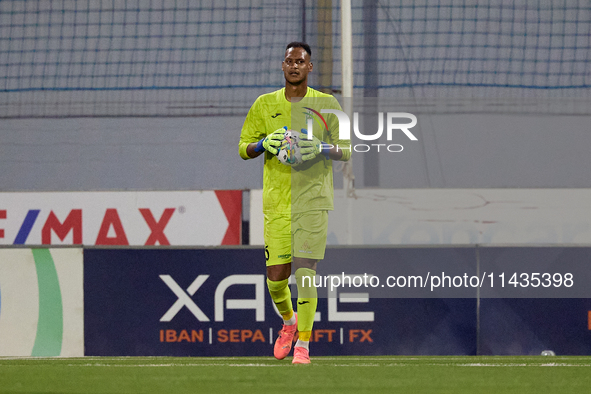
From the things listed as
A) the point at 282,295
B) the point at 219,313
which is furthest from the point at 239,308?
the point at 282,295

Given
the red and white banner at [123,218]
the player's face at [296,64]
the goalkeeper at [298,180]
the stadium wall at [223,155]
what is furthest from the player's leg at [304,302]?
the stadium wall at [223,155]

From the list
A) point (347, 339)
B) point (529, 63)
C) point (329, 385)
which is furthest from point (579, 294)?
point (529, 63)

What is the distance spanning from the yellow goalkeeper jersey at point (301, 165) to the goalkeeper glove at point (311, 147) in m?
0.06

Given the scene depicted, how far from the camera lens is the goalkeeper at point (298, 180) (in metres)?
4.01

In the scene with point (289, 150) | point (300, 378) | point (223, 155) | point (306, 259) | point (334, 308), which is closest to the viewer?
point (300, 378)

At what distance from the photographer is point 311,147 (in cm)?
395

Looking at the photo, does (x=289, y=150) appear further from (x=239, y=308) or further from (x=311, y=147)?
(x=239, y=308)

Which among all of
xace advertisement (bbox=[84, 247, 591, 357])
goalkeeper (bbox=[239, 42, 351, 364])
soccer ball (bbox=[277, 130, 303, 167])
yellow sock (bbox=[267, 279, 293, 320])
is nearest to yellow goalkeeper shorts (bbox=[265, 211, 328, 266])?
goalkeeper (bbox=[239, 42, 351, 364])

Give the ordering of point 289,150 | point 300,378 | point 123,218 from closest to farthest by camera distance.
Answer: point 300,378
point 289,150
point 123,218

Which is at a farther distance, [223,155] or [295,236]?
[223,155]

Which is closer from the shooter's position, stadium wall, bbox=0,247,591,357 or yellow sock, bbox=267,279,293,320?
yellow sock, bbox=267,279,293,320

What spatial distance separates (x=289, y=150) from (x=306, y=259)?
0.58m

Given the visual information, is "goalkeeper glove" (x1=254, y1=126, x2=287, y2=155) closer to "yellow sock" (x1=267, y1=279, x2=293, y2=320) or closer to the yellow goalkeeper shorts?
the yellow goalkeeper shorts

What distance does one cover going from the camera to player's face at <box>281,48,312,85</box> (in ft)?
13.2
